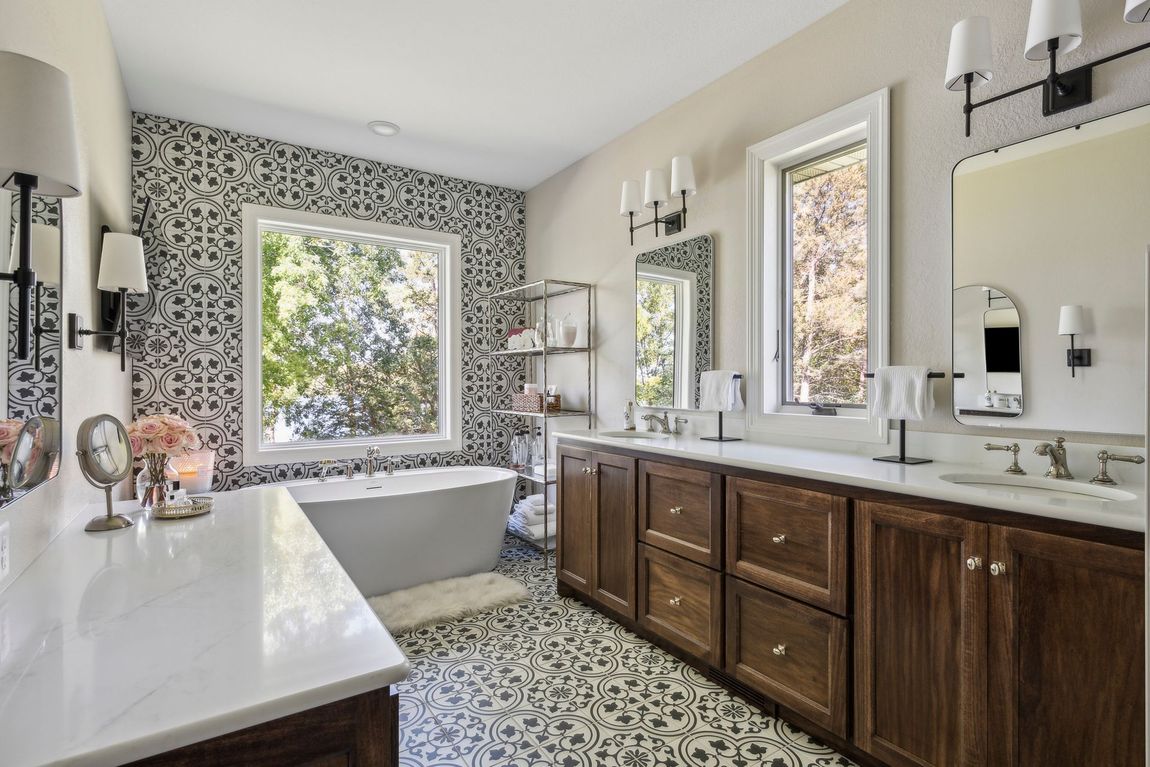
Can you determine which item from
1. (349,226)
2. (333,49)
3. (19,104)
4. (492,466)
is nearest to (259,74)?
(333,49)

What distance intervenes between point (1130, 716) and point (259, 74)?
3853 mm

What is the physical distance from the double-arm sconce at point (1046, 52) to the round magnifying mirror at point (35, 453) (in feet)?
8.71

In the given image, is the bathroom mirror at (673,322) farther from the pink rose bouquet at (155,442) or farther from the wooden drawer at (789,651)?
the pink rose bouquet at (155,442)

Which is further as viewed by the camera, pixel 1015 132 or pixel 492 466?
pixel 492 466

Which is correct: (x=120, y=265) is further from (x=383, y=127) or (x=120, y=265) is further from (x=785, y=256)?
(x=785, y=256)

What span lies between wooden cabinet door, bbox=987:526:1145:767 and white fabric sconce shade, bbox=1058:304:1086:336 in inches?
27.4

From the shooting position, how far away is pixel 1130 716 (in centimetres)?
120

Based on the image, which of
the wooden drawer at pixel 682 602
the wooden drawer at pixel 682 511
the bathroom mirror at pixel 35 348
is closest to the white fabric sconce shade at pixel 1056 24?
the wooden drawer at pixel 682 511

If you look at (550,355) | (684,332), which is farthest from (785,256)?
(550,355)

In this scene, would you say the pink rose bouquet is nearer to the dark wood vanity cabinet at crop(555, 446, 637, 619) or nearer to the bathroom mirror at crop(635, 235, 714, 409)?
the dark wood vanity cabinet at crop(555, 446, 637, 619)

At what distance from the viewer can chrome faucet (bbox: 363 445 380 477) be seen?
371 cm

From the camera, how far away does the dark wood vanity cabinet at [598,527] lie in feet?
8.65

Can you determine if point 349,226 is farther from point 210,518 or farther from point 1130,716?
point 1130,716

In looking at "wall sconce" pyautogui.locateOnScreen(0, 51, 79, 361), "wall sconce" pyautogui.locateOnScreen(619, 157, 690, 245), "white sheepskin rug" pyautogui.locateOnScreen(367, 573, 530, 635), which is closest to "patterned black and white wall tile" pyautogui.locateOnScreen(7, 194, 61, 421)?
"wall sconce" pyautogui.locateOnScreen(0, 51, 79, 361)
